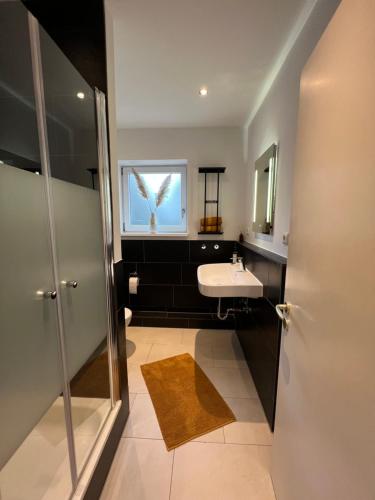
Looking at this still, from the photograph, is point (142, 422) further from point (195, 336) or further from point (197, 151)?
point (197, 151)

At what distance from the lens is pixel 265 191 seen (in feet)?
6.40

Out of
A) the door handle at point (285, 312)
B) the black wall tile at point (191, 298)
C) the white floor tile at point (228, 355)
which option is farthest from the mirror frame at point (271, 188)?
the white floor tile at point (228, 355)

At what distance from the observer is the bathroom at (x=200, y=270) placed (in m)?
0.61

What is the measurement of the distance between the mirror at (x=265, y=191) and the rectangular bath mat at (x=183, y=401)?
1.39 meters

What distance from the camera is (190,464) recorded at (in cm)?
129

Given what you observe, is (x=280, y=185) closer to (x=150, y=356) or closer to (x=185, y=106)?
(x=185, y=106)

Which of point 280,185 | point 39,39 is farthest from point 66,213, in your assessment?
point 280,185

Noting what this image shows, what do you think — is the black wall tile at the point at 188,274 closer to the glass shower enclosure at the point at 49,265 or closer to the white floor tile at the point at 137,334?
the white floor tile at the point at 137,334

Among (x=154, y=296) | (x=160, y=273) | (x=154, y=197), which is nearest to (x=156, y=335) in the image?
(x=154, y=296)

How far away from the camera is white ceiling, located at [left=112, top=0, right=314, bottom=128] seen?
1191mm

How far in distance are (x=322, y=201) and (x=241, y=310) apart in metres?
1.87

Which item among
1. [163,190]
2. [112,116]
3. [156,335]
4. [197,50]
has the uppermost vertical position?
[197,50]

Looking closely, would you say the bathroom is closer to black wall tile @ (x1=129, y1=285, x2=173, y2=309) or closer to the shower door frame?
the shower door frame

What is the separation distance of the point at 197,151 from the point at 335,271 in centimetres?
247
